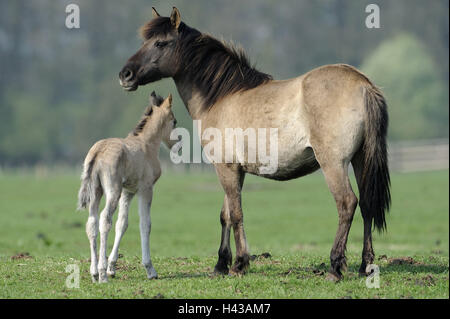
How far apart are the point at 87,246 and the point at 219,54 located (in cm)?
1265

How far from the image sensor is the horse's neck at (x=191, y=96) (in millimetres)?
10344

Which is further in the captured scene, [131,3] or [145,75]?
[131,3]

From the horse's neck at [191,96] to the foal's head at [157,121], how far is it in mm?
313

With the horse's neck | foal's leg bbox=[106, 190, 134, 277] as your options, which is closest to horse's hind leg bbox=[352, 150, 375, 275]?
the horse's neck

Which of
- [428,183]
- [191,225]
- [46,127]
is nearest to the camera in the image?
[191,225]

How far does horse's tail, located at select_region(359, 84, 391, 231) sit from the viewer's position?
8844 millimetres

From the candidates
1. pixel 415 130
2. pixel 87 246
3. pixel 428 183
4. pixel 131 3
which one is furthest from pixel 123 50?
pixel 87 246

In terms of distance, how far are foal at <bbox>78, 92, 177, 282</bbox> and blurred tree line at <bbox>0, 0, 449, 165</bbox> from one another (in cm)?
5333

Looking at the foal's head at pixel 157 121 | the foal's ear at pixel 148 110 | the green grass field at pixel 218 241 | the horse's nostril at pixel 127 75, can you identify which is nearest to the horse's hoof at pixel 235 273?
the green grass field at pixel 218 241

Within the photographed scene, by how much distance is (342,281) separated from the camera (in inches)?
350

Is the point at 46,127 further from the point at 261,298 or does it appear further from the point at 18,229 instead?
the point at 261,298

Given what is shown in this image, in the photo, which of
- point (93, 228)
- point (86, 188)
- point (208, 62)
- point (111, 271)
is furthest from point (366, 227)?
point (86, 188)

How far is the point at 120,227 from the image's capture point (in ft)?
31.6

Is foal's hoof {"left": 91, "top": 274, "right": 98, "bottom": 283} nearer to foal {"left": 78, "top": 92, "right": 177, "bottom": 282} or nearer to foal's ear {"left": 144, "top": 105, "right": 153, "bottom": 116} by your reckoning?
foal {"left": 78, "top": 92, "right": 177, "bottom": 282}
